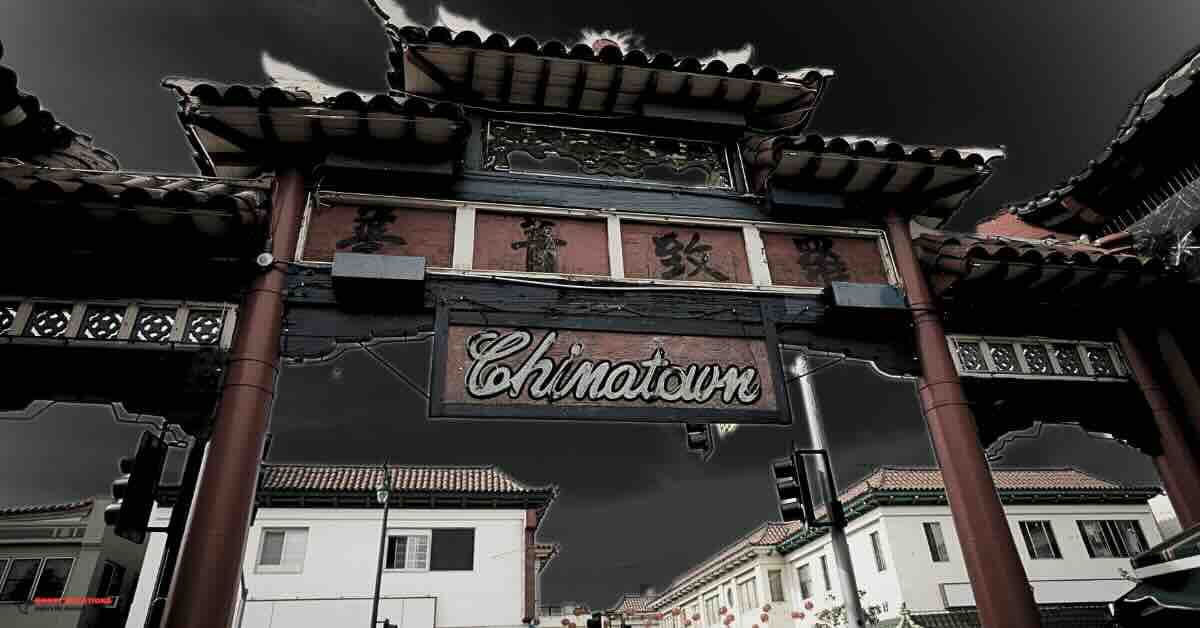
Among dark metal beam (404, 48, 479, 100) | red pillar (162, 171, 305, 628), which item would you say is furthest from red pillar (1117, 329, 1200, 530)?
red pillar (162, 171, 305, 628)

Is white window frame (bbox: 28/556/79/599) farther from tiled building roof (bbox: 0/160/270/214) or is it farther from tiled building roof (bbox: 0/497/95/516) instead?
tiled building roof (bbox: 0/160/270/214)

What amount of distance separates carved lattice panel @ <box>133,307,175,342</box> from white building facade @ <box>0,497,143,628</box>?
23.8 metres

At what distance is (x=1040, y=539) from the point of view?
98.6 feet

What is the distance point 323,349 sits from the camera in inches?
249

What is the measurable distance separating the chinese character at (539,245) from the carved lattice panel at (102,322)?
3872mm

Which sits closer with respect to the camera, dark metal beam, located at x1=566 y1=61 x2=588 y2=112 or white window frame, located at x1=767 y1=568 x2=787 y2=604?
dark metal beam, located at x1=566 y1=61 x2=588 y2=112

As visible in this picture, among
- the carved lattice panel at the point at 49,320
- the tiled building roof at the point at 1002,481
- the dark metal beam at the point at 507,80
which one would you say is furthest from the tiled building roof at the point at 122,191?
the tiled building roof at the point at 1002,481

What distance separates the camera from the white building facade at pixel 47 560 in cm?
2467

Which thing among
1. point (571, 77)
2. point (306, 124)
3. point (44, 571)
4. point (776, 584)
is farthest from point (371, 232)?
point (776, 584)

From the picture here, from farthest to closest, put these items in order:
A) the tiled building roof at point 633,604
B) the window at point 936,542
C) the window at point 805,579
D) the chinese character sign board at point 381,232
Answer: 1. the tiled building roof at point 633,604
2. the window at point 805,579
3. the window at point 936,542
4. the chinese character sign board at point 381,232

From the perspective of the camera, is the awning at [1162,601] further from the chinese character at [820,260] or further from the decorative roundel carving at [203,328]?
the decorative roundel carving at [203,328]

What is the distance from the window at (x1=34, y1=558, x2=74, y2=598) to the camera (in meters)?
25.3

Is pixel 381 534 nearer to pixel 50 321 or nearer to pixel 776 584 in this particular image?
pixel 50 321

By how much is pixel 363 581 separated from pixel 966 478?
2327cm
